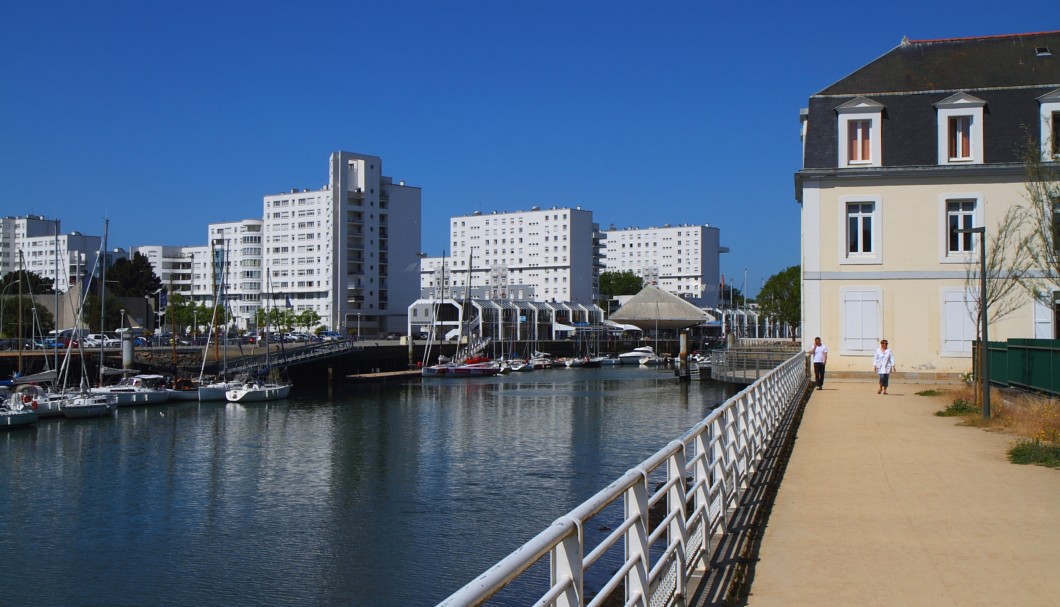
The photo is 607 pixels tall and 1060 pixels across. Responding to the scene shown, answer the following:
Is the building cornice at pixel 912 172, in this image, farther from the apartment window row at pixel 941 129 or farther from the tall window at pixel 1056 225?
the tall window at pixel 1056 225

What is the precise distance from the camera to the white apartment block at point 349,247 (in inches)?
5374

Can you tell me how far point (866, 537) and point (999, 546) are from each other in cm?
115

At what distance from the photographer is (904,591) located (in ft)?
23.8

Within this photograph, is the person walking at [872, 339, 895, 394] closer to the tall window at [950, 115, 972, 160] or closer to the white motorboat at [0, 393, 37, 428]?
the tall window at [950, 115, 972, 160]

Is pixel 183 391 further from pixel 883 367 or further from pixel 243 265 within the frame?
pixel 243 265

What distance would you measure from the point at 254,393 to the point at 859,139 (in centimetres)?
3849

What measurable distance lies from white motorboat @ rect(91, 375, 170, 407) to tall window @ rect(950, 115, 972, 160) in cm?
4212

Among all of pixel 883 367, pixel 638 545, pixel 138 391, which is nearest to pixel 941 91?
pixel 883 367

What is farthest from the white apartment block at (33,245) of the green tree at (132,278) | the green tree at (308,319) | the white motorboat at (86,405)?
the white motorboat at (86,405)

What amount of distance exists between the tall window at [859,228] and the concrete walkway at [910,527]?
19738 mm

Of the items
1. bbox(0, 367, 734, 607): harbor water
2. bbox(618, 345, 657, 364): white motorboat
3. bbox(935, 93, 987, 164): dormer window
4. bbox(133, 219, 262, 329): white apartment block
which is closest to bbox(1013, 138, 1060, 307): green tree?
bbox(0, 367, 734, 607): harbor water

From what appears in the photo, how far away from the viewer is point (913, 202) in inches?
1387

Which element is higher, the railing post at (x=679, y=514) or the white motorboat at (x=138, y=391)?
the railing post at (x=679, y=514)

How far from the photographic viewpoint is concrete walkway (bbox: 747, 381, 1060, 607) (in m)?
7.30
